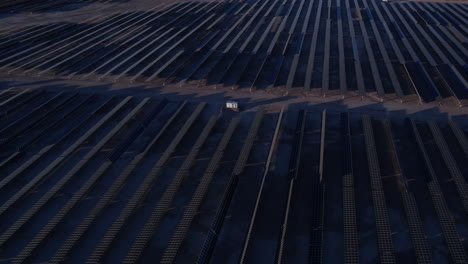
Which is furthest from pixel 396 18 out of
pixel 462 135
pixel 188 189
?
pixel 188 189

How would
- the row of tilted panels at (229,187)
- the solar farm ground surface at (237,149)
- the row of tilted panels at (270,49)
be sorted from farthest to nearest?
the row of tilted panels at (270,49) < the solar farm ground surface at (237,149) < the row of tilted panels at (229,187)

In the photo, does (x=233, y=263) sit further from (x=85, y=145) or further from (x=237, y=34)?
(x=237, y=34)

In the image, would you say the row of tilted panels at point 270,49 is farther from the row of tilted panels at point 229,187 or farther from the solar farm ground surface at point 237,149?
the row of tilted panels at point 229,187

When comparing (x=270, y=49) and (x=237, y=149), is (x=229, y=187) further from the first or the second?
(x=270, y=49)

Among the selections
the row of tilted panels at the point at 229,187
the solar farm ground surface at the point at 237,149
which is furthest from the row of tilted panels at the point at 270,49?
the row of tilted panels at the point at 229,187

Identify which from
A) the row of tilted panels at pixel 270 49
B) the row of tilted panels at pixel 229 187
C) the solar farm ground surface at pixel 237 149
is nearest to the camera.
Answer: the row of tilted panels at pixel 229 187

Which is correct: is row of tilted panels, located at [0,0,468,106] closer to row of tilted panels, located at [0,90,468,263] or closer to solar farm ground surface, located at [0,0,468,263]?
solar farm ground surface, located at [0,0,468,263]
